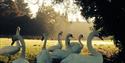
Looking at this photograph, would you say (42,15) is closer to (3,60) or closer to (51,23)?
(51,23)

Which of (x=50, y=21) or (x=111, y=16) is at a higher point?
(x=111, y=16)

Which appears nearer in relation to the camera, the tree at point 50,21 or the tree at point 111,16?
the tree at point 111,16

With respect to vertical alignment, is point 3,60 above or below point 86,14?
below

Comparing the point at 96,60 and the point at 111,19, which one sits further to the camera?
the point at 111,19

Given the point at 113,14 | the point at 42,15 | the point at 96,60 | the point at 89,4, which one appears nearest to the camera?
the point at 96,60

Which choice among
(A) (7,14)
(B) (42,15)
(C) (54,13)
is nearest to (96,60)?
(A) (7,14)

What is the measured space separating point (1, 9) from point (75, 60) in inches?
2540

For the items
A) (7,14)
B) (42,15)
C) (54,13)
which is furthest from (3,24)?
(54,13)

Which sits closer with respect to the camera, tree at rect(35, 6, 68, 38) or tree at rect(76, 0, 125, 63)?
Answer: tree at rect(76, 0, 125, 63)

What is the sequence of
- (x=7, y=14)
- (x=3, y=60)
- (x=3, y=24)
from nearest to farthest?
(x=3, y=60) < (x=3, y=24) < (x=7, y=14)

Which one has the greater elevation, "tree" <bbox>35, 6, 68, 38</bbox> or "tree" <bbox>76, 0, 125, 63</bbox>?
"tree" <bbox>76, 0, 125, 63</bbox>

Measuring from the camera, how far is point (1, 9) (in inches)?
3127

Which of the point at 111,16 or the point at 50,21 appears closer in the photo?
the point at 111,16

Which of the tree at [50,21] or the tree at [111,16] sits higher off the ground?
the tree at [111,16]
